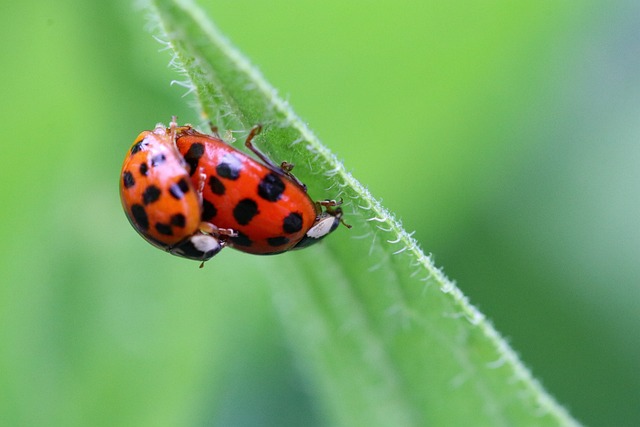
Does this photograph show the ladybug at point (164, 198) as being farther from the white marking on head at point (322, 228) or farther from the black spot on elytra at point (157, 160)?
the white marking on head at point (322, 228)

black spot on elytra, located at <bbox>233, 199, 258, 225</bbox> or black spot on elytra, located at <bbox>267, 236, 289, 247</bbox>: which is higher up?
black spot on elytra, located at <bbox>233, 199, 258, 225</bbox>

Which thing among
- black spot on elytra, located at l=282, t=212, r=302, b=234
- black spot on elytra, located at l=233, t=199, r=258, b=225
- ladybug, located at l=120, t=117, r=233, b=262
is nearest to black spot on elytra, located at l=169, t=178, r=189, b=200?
ladybug, located at l=120, t=117, r=233, b=262

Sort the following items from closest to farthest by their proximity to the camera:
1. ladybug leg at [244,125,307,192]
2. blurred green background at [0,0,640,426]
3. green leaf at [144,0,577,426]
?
1. green leaf at [144,0,577,426]
2. ladybug leg at [244,125,307,192]
3. blurred green background at [0,0,640,426]

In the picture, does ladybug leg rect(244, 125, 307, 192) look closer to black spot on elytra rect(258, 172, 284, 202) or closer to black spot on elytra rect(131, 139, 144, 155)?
black spot on elytra rect(258, 172, 284, 202)

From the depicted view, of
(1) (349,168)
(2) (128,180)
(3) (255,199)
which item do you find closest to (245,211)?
(3) (255,199)

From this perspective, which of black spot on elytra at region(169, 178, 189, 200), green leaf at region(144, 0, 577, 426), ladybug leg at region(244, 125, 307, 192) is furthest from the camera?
black spot on elytra at region(169, 178, 189, 200)

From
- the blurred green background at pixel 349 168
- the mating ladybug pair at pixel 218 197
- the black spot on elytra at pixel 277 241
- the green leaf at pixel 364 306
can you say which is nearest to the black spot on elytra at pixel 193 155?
the mating ladybug pair at pixel 218 197

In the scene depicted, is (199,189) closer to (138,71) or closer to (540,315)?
(138,71)

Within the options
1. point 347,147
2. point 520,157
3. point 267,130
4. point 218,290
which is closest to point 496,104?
point 520,157
